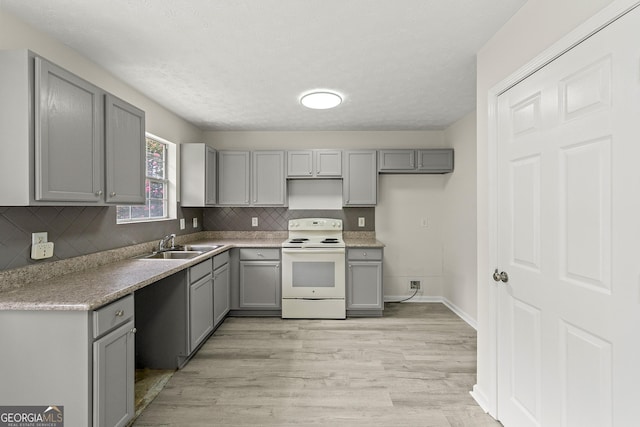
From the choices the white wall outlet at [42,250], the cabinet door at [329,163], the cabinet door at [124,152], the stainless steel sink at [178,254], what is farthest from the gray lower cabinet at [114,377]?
the cabinet door at [329,163]

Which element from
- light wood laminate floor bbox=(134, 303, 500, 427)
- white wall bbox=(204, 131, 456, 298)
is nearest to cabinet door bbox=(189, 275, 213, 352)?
light wood laminate floor bbox=(134, 303, 500, 427)

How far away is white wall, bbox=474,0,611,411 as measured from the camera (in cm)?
139

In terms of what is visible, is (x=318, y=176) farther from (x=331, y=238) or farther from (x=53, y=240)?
(x=53, y=240)

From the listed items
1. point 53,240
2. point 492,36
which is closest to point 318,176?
point 492,36

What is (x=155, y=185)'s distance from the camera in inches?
135

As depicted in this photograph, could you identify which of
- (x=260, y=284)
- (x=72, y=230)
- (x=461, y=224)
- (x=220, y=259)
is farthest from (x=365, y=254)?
(x=72, y=230)

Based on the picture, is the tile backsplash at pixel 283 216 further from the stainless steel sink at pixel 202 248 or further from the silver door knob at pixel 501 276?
the silver door knob at pixel 501 276

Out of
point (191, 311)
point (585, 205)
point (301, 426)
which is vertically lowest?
point (301, 426)

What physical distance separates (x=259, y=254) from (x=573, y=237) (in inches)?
121

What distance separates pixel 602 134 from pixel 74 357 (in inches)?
98.1

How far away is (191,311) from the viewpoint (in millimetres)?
2617

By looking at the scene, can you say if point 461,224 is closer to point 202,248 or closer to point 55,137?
point 202,248

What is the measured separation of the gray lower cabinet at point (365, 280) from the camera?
3.74m

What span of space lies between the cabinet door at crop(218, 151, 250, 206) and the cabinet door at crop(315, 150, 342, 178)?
0.95m
